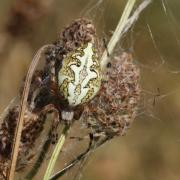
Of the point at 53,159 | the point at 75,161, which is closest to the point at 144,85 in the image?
the point at 75,161

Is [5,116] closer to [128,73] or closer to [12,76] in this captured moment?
[128,73]

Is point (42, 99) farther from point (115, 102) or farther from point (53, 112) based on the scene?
point (115, 102)

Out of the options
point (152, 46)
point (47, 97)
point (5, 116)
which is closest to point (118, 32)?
point (47, 97)

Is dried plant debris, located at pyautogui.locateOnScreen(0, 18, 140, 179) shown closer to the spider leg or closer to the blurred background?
the spider leg

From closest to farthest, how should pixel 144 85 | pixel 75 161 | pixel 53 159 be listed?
pixel 53 159, pixel 75 161, pixel 144 85

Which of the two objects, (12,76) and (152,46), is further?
(152,46)

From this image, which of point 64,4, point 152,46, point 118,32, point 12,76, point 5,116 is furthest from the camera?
point 64,4

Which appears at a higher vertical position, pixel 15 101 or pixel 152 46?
pixel 152 46
